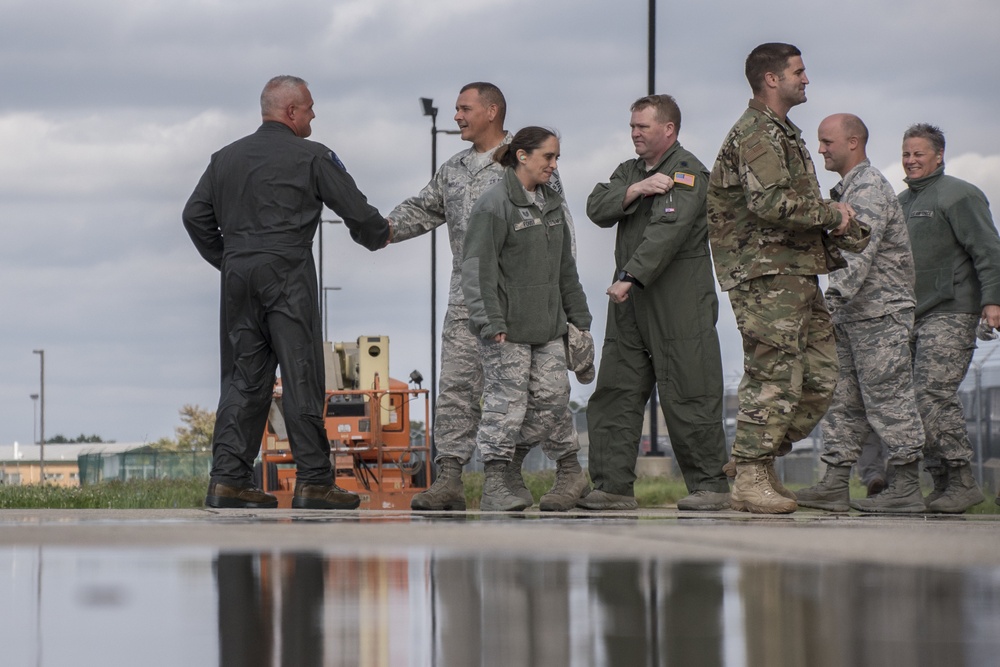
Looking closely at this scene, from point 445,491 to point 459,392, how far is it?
1.90 ft

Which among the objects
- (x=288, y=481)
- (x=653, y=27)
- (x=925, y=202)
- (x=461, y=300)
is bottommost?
(x=288, y=481)

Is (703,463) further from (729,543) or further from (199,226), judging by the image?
(729,543)

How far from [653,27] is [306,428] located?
12823 mm

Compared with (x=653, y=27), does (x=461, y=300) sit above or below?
below

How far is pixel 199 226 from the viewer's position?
7984mm

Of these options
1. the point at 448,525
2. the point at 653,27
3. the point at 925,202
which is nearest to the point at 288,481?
the point at 653,27

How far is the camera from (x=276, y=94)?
26.1 feet

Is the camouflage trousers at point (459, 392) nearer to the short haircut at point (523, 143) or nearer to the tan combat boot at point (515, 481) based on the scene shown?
the tan combat boot at point (515, 481)

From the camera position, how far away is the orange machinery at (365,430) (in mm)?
18625

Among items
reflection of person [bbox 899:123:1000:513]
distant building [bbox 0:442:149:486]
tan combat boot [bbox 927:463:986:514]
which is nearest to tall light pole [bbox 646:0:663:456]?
reflection of person [bbox 899:123:1000:513]

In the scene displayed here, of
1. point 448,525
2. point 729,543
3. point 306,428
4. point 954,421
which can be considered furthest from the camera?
point 954,421

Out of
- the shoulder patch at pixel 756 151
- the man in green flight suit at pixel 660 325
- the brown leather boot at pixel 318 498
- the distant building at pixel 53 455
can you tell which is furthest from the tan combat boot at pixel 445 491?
the distant building at pixel 53 455

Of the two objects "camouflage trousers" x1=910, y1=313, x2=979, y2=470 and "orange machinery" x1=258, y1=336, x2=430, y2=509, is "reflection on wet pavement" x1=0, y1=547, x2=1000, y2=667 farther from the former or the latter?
"orange machinery" x1=258, y1=336, x2=430, y2=509

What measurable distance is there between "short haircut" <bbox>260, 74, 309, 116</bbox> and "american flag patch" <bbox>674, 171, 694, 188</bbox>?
2.15m
